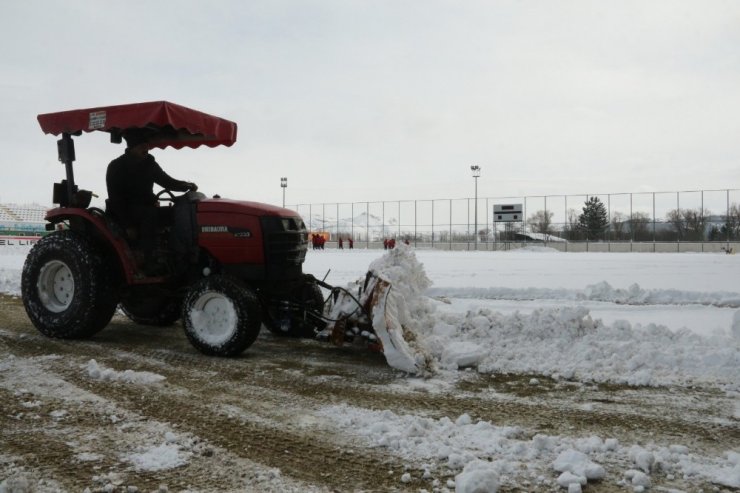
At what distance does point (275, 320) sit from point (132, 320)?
2.26 m

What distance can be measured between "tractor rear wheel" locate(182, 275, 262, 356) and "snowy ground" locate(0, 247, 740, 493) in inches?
14.2

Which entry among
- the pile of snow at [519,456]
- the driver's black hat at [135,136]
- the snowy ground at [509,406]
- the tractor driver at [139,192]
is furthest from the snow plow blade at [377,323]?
the driver's black hat at [135,136]

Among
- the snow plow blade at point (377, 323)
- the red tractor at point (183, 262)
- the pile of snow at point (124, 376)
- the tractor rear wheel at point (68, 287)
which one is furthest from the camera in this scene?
the tractor rear wheel at point (68, 287)

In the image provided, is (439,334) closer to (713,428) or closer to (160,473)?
(713,428)

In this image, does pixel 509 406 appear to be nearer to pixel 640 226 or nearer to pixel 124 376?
pixel 124 376

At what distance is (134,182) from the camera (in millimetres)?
5426

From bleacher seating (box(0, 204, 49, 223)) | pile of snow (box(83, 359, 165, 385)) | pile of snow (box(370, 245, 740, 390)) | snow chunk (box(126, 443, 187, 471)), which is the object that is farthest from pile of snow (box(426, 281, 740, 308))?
bleacher seating (box(0, 204, 49, 223))

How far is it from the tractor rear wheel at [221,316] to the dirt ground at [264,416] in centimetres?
→ 16

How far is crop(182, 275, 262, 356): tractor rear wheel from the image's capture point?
4.67 metres

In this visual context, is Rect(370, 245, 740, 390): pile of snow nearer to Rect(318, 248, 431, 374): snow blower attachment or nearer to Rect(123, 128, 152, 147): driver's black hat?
Rect(318, 248, 431, 374): snow blower attachment

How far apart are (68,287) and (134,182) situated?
131 cm

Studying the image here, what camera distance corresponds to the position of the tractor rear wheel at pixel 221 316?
15.3 feet

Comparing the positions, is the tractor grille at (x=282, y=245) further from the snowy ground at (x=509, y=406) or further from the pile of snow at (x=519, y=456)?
the pile of snow at (x=519, y=456)

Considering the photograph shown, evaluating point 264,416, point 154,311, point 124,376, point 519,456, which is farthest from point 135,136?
point 519,456
